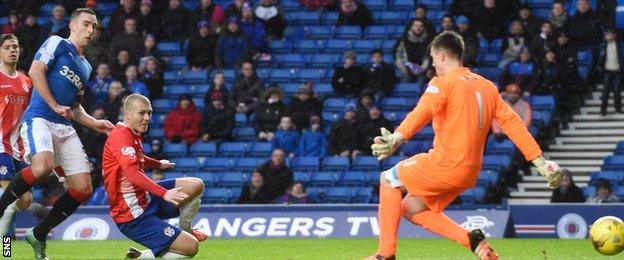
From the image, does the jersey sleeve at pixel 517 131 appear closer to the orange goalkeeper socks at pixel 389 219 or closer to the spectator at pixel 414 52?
the orange goalkeeper socks at pixel 389 219

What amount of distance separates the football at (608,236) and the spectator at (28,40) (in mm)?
15048

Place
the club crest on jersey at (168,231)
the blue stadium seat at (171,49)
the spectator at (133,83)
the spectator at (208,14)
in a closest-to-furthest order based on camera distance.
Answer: the club crest on jersey at (168,231) → the spectator at (133,83) → the spectator at (208,14) → the blue stadium seat at (171,49)

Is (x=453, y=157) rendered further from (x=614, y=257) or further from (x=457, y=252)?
(x=457, y=252)

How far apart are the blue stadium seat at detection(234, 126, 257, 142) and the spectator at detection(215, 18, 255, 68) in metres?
1.41

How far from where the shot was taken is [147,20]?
2472 cm

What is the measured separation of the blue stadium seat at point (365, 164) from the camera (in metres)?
21.2

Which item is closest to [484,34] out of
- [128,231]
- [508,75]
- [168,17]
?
[508,75]

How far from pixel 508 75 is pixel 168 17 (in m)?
6.94

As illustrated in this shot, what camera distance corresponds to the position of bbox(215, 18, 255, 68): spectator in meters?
23.7

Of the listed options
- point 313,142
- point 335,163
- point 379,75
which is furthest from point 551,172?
point 379,75

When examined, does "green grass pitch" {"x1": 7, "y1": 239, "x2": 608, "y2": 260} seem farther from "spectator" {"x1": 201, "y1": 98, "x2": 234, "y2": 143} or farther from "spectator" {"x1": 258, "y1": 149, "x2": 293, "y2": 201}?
"spectator" {"x1": 201, "y1": 98, "x2": 234, "y2": 143}

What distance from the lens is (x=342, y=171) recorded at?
21.3 metres

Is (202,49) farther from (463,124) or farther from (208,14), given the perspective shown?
(463,124)

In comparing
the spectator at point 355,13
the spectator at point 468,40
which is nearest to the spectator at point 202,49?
the spectator at point 355,13
